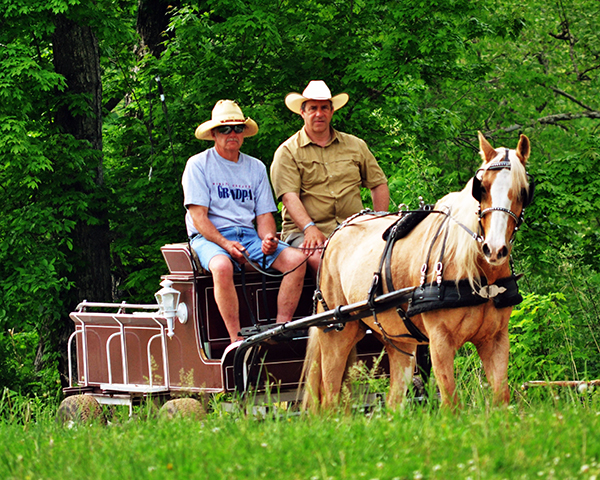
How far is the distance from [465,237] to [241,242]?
2.26 meters

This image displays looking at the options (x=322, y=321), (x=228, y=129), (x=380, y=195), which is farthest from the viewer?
(x=380, y=195)

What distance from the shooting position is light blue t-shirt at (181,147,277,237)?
5.96 metres

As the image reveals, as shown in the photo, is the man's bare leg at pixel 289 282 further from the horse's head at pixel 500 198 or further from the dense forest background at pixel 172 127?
the dense forest background at pixel 172 127

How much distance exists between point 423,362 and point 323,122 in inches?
76.6

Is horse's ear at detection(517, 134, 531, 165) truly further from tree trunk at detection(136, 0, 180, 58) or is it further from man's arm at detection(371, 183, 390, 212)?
tree trunk at detection(136, 0, 180, 58)

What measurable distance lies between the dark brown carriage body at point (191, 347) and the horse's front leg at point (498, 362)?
165 centimetres

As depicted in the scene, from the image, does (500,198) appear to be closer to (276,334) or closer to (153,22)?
(276,334)

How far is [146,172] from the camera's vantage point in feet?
34.9

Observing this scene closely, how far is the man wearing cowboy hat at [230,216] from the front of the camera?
5.78 m

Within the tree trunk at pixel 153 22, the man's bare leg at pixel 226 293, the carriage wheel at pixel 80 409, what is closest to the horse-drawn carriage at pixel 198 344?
the man's bare leg at pixel 226 293

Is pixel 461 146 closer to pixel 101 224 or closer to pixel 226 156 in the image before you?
pixel 101 224

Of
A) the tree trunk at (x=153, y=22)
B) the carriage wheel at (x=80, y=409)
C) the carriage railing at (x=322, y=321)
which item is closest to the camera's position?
the carriage railing at (x=322, y=321)

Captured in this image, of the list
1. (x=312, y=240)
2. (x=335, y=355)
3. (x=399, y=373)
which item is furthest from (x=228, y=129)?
(x=399, y=373)

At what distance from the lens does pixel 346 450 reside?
332cm
